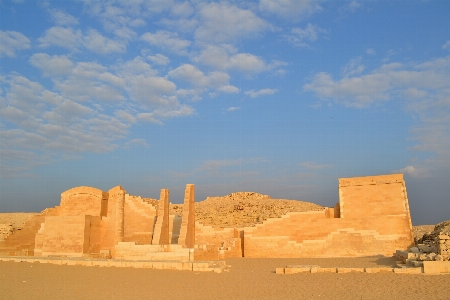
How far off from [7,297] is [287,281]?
300 inches

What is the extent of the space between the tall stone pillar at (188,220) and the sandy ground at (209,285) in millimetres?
6007

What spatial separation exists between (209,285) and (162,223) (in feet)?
35.0

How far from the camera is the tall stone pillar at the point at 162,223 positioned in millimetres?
20703

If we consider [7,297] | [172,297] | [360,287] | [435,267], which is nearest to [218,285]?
[172,297]

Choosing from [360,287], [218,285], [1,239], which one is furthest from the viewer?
[1,239]

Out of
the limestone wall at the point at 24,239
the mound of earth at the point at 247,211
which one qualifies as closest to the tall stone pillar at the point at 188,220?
the mound of earth at the point at 247,211

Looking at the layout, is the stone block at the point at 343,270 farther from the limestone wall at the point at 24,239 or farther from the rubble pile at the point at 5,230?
the rubble pile at the point at 5,230

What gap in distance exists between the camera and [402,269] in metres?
11.9

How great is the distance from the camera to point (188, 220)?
20.7m

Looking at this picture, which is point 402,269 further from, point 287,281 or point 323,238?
point 323,238

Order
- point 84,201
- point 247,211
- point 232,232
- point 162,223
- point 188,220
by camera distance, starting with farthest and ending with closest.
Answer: point 247,211, point 84,201, point 232,232, point 162,223, point 188,220

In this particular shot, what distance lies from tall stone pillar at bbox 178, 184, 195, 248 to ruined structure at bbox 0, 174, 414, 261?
53mm

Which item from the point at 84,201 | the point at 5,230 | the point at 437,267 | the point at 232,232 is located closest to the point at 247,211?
the point at 232,232

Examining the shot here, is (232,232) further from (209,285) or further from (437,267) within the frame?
(437,267)
